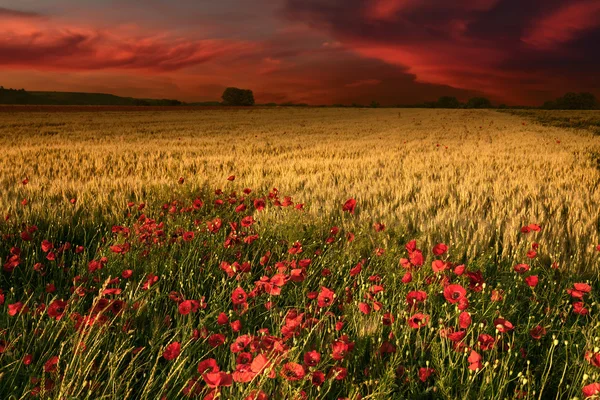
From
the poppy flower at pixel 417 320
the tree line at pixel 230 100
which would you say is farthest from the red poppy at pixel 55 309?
the tree line at pixel 230 100

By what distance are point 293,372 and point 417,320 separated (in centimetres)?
68

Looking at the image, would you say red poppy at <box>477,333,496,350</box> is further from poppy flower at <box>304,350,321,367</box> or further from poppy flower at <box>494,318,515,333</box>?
poppy flower at <box>304,350,321,367</box>

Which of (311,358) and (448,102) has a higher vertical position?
(448,102)

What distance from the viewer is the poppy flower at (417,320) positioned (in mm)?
1659

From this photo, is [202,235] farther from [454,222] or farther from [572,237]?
[572,237]

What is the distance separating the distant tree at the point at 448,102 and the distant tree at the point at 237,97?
56.3 meters

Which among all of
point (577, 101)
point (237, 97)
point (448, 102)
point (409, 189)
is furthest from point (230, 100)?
point (409, 189)

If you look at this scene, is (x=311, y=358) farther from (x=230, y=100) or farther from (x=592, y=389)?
(x=230, y=100)

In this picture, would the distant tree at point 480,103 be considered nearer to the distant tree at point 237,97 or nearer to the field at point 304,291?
the distant tree at point 237,97

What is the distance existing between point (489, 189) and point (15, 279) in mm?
4994

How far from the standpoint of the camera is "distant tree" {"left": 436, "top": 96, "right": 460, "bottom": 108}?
128 meters

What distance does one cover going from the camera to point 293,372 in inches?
50.7

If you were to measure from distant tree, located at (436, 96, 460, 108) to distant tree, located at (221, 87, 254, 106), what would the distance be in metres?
56.3

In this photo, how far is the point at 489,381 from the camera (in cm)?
152
